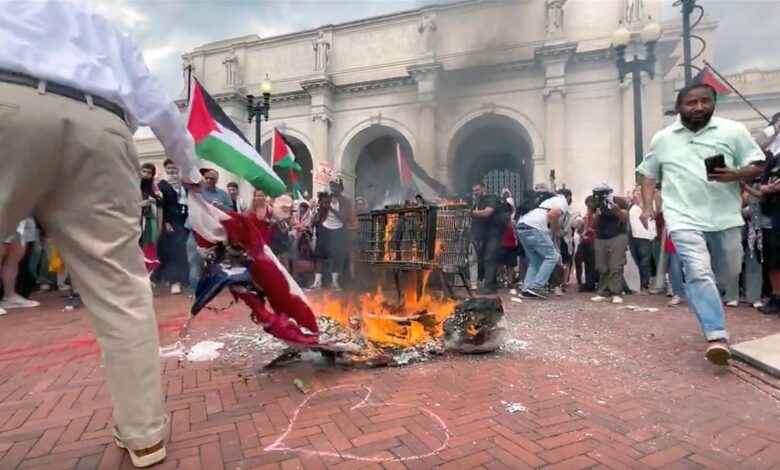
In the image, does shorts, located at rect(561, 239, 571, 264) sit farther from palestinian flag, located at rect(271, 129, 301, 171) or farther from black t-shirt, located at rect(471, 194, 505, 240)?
palestinian flag, located at rect(271, 129, 301, 171)

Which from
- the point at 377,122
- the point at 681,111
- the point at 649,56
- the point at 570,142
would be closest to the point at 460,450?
the point at 681,111

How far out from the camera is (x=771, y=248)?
17.9ft

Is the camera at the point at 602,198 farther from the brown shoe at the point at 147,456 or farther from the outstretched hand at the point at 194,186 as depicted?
the brown shoe at the point at 147,456

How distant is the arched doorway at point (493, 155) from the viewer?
57.5 feet

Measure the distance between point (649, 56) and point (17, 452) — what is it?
1237 cm

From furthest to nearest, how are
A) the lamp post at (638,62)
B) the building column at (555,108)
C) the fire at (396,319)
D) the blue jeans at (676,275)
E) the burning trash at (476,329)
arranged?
the building column at (555,108), the lamp post at (638,62), the blue jeans at (676,275), the fire at (396,319), the burning trash at (476,329)

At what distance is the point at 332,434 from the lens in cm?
217

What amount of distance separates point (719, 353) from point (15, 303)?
8.37 meters

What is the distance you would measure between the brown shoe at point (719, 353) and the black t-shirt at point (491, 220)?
4931mm

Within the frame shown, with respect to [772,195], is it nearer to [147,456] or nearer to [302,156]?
[147,456]

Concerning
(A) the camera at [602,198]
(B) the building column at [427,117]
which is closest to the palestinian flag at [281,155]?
(A) the camera at [602,198]

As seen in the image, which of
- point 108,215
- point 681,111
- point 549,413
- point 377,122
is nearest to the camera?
point 108,215

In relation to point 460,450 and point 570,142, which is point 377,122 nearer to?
Answer: point 570,142

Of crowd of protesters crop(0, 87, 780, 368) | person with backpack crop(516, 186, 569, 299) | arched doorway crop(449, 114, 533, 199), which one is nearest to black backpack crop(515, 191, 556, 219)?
crowd of protesters crop(0, 87, 780, 368)
